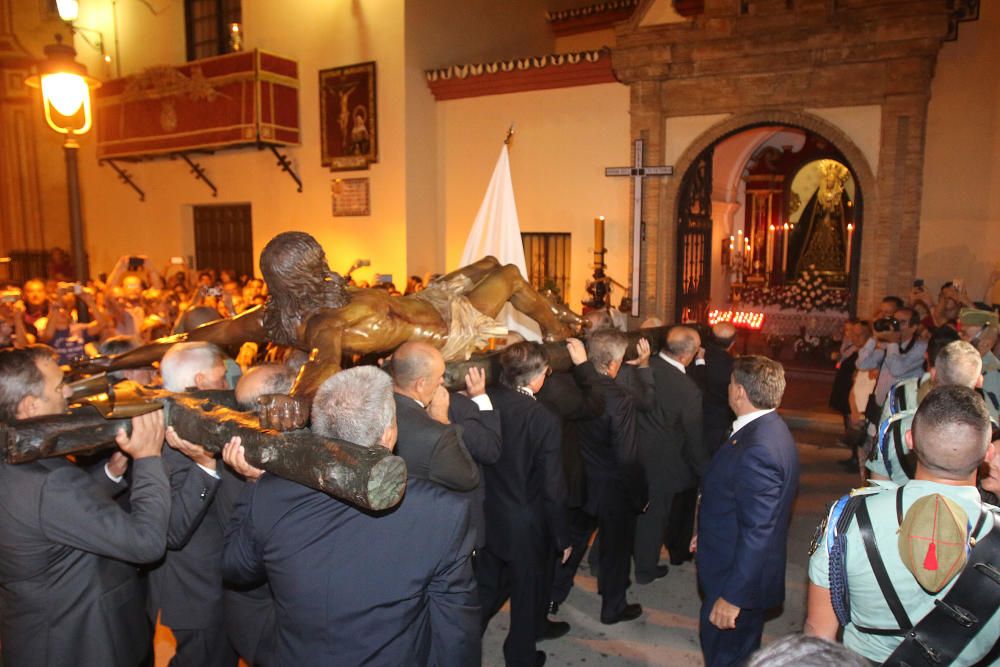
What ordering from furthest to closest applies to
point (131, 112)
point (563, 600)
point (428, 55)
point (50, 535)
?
point (131, 112), point (428, 55), point (563, 600), point (50, 535)

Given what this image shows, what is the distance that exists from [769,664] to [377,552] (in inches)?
41.9

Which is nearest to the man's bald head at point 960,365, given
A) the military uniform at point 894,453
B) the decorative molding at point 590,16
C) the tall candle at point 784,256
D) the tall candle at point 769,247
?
the military uniform at point 894,453

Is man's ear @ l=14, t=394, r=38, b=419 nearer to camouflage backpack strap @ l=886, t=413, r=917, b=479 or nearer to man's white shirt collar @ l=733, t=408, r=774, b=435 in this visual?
man's white shirt collar @ l=733, t=408, r=774, b=435

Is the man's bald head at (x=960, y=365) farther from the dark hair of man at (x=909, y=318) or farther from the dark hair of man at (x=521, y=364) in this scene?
the dark hair of man at (x=909, y=318)

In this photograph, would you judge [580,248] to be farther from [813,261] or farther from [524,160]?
[813,261]

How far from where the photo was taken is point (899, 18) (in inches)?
321

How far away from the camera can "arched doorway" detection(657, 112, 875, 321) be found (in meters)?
9.20

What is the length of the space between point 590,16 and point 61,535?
45.4 feet

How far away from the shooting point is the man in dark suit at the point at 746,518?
281cm

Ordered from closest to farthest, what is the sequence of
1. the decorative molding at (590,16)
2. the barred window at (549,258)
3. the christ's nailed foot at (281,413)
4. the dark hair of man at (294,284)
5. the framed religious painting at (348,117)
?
the christ's nailed foot at (281,413), the dark hair of man at (294,284), the barred window at (549,258), the framed religious painting at (348,117), the decorative molding at (590,16)

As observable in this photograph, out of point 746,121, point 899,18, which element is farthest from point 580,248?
point 899,18

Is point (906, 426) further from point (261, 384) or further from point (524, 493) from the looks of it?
point (261, 384)

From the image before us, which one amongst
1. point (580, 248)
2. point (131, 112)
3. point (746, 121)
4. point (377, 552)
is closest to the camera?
point (377, 552)

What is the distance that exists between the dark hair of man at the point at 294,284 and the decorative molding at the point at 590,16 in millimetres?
12076
